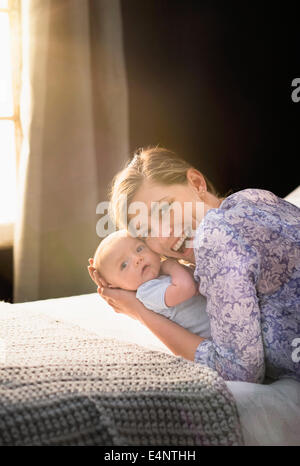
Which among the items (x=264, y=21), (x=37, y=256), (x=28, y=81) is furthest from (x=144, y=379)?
(x=264, y=21)

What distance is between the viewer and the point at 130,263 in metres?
1.36

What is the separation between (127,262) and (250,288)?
0.36 m

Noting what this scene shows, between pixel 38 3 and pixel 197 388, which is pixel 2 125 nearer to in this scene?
pixel 38 3

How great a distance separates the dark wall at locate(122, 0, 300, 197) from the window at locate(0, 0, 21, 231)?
1.72 feet

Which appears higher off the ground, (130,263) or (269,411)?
(130,263)

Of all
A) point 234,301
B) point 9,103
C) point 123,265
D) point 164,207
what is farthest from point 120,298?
point 9,103

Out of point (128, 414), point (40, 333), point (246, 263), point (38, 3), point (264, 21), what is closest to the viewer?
point (128, 414)

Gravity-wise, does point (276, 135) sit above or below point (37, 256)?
above

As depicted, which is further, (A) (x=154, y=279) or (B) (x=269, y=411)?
(A) (x=154, y=279)

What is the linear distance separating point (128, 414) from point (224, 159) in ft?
7.01

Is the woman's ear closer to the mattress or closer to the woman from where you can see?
the woman

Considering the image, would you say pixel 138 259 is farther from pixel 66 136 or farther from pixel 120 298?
pixel 66 136

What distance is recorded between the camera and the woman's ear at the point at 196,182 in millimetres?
1374

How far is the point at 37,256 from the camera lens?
8.33 ft
